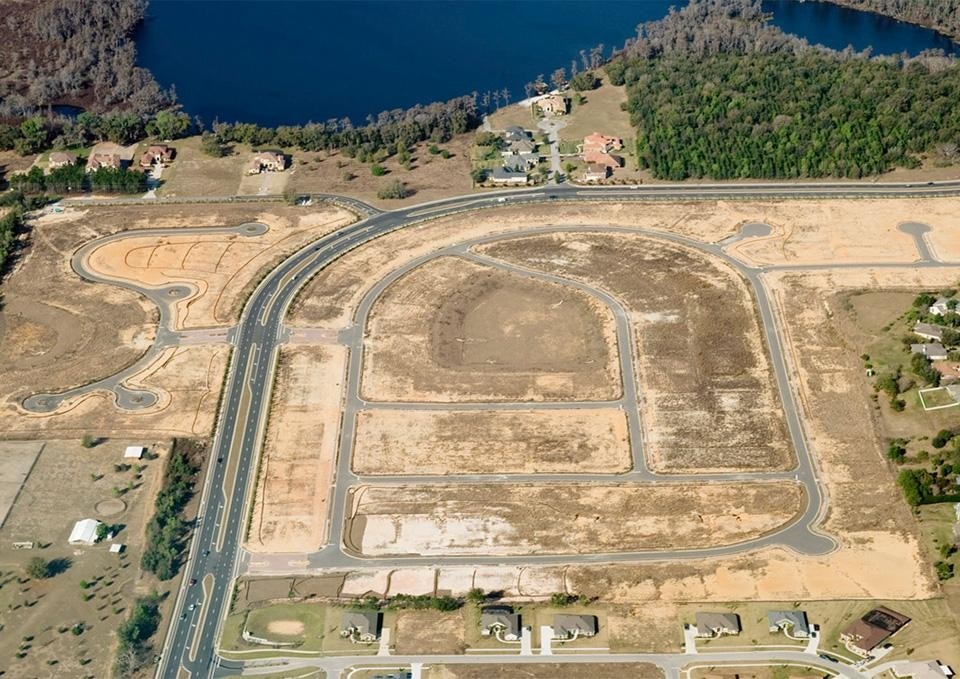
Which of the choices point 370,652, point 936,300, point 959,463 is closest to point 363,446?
point 370,652

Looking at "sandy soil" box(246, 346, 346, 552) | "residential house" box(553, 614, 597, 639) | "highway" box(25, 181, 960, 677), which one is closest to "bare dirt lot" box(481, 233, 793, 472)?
"highway" box(25, 181, 960, 677)

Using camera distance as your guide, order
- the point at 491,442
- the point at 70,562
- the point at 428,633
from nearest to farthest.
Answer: the point at 428,633, the point at 70,562, the point at 491,442

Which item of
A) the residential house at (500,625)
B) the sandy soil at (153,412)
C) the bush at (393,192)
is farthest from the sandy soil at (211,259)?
the residential house at (500,625)

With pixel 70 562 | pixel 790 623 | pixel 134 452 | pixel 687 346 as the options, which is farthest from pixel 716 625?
pixel 134 452

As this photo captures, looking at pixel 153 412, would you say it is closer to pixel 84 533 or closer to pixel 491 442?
pixel 84 533

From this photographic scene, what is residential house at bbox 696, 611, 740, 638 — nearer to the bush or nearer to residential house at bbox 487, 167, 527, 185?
residential house at bbox 487, 167, 527, 185

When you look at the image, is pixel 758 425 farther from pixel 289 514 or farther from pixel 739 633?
pixel 289 514

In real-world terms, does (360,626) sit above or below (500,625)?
above
